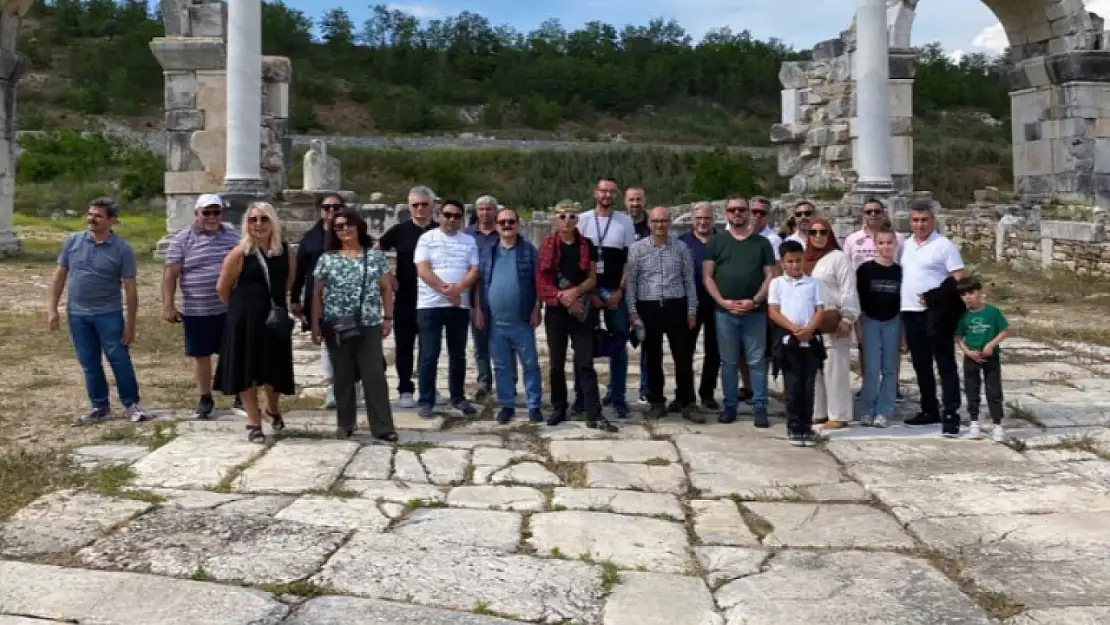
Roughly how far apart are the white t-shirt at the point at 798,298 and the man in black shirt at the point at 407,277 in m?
2.34

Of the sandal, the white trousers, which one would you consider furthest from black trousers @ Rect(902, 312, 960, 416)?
the sandal

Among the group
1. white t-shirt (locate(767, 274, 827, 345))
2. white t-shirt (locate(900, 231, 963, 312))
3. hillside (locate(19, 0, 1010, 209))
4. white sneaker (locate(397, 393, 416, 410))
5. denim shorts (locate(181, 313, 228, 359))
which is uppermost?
hillside (locate(19, 0, 1010, 209))

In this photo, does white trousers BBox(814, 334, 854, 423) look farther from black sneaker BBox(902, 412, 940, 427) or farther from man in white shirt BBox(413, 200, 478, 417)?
man in white shirt BBox(413, 200, 478, 417)

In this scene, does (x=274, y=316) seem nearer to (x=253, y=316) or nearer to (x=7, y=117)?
(x=253, y=316)

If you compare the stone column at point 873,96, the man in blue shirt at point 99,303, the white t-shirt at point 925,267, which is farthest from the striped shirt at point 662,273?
the stone column at point 873,96

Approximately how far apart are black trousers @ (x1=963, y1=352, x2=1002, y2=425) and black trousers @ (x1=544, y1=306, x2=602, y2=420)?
7.09 feet

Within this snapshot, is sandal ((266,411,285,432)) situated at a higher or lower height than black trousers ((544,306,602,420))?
lower

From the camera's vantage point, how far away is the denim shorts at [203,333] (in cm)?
661

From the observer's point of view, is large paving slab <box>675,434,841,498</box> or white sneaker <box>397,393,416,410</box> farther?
white sneaker <box>397,393,416,410</box>

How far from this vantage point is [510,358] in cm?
685

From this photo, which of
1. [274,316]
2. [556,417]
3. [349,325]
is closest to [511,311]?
[556,417]

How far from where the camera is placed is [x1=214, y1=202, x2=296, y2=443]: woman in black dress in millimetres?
5984

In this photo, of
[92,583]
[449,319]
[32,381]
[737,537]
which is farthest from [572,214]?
[32,381]

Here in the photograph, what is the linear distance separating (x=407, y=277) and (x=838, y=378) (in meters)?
2.86
